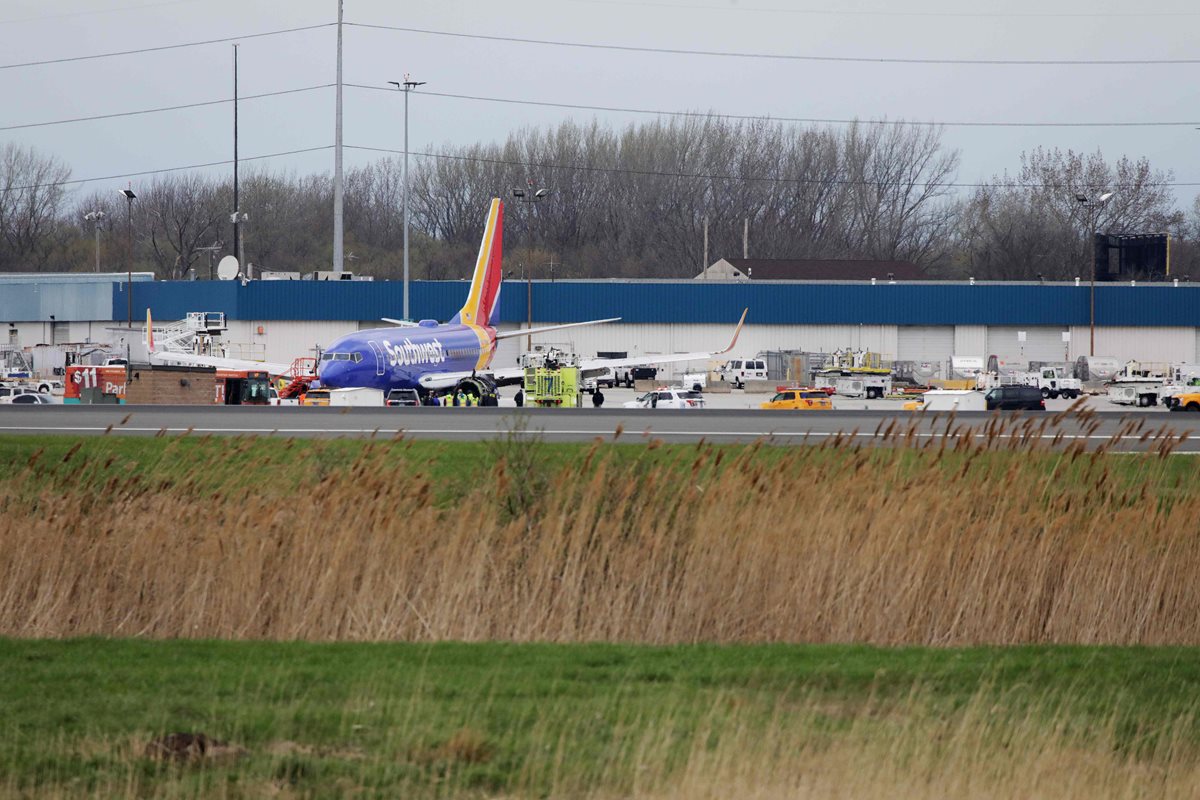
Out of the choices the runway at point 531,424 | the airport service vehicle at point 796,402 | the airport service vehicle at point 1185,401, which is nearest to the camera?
the runway at point 531,424

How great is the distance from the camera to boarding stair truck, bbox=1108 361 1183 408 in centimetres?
5956

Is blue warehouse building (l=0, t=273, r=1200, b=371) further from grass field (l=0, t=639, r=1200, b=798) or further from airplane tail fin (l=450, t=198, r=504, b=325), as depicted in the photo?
grass field (l=0, t=639, r=1200, b=798)

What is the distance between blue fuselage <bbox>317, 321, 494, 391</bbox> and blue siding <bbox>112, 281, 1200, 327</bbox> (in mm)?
34081

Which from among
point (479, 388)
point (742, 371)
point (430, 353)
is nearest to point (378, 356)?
point (430, 353)

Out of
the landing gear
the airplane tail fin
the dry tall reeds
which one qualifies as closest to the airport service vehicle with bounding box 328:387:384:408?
the landing gear

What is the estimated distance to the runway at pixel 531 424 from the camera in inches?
923

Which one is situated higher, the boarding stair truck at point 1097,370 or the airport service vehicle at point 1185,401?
the boarding stair truck at point 1097,370

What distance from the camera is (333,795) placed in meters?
7.55

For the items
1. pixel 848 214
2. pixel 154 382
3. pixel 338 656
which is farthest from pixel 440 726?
pixel 848 214

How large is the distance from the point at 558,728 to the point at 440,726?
78 cm

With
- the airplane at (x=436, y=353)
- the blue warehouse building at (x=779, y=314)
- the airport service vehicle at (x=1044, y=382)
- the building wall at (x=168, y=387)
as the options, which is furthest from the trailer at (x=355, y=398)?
the blue warehouse building at (x=779, y=314)

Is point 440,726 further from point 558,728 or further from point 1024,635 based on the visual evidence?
point 1024,635

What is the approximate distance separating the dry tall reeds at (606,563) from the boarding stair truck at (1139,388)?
48.5 meters

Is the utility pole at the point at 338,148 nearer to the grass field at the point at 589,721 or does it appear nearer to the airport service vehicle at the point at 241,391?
the airport service vehicle at the point at 241,391
